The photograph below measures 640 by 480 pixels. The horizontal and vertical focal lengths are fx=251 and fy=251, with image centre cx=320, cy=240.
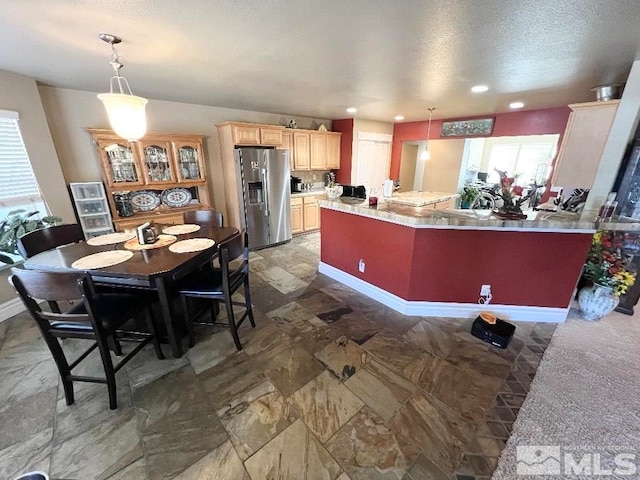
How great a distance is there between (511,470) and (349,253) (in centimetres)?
223

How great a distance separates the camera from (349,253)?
3.18 metres

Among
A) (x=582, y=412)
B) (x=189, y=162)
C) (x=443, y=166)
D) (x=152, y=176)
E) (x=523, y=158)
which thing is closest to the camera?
(x=582, y=412)

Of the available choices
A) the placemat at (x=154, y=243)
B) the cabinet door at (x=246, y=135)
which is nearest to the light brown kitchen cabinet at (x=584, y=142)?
the cabinet door at (x=246, y=135)

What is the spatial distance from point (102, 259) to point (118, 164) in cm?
223

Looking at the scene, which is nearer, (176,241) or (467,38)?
(467,38)

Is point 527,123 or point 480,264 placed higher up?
point 527,123

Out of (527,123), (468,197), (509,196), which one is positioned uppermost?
(527,123)

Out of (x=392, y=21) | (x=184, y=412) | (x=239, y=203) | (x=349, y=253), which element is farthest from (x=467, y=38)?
(x=239, y=203)

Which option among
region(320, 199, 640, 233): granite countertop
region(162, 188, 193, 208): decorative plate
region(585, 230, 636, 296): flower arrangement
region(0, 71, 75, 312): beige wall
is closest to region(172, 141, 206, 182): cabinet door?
region(162, 188, 193, 208): decorative plate

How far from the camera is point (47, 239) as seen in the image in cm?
229

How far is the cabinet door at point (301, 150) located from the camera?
499cm

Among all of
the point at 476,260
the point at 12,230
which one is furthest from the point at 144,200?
the point at 476,260

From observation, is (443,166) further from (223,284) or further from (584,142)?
(223,284)

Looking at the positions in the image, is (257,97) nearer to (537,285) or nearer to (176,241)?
(176,241)
